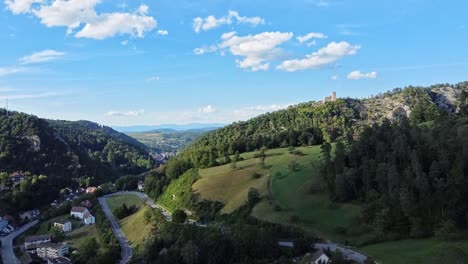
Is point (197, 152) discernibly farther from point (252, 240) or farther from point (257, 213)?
point (252, 240)

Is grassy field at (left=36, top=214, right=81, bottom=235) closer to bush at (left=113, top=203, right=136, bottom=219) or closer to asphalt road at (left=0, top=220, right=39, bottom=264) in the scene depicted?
asphalt road at (left=0, top=220, right=39, bottom=264)

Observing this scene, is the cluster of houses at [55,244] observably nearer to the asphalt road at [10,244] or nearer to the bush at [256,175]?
the asphalt road at [10,244]

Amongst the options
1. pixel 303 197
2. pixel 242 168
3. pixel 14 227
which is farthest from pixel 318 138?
pixel 14 227

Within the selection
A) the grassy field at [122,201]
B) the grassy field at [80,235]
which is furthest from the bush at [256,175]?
the grassy field at [80,235]

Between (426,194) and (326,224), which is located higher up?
(426,194)

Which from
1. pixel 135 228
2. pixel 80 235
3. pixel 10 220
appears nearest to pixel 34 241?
pixel 80 235
